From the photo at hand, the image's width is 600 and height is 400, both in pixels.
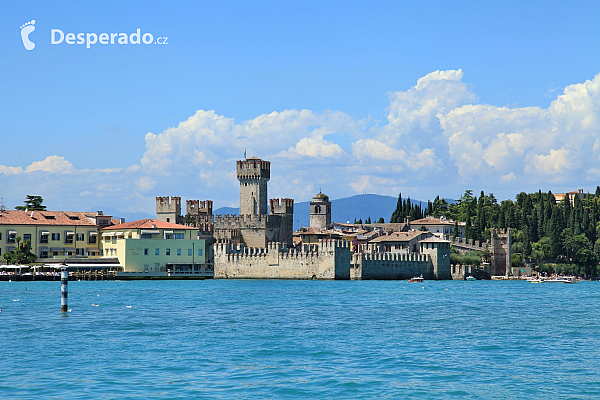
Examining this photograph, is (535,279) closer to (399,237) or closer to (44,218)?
(399,237)

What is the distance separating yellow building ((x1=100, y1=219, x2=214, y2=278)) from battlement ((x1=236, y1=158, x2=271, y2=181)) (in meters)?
12.4

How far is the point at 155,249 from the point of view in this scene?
6975 cm

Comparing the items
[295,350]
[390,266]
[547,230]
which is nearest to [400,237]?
[390,266]

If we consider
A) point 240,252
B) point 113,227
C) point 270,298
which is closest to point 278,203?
point 240,252

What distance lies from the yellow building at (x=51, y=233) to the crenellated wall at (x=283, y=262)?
10662mm

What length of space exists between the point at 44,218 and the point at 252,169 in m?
21.4

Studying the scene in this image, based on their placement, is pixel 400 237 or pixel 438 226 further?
pixel 438 226

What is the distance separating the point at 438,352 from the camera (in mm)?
23672

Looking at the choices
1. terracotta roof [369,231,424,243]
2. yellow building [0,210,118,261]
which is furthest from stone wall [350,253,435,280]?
yellow building [0,210,118,261]

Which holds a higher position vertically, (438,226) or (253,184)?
(253,184)

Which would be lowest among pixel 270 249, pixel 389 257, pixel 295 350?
pixel 295 350

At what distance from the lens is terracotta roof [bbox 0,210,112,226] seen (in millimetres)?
67750

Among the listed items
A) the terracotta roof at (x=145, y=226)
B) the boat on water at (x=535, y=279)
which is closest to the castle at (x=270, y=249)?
the terracotta roof at (x=145, y=226)

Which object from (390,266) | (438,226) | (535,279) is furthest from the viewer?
(438,226)
